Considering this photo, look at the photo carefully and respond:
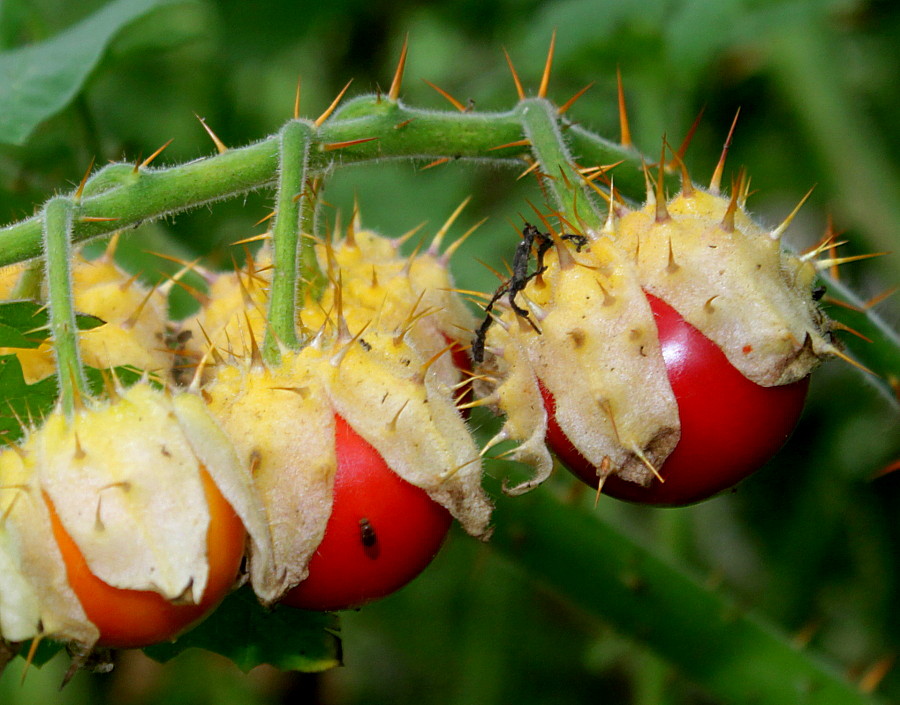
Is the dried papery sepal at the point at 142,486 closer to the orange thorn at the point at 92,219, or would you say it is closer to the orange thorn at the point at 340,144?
the orange thorn at the point at 92,219

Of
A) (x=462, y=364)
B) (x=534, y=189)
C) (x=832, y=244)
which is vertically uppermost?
(x=832, y=244)

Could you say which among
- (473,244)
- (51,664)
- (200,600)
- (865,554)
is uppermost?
(200,600)

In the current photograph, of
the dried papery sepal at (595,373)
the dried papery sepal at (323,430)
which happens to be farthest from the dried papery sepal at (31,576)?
the dried papery sepal at (595,373)

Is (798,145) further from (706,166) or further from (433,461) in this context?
(433,461)

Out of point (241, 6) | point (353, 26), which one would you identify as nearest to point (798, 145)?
point (353, 26)

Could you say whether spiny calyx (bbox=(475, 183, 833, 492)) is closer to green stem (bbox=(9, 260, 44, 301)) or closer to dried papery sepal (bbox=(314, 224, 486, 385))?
dried papery sepal (bbox=(314, 224, 486, 385))

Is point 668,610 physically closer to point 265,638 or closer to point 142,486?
point 265,638

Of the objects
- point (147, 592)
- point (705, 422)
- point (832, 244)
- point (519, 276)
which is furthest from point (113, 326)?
point (832, 244)
